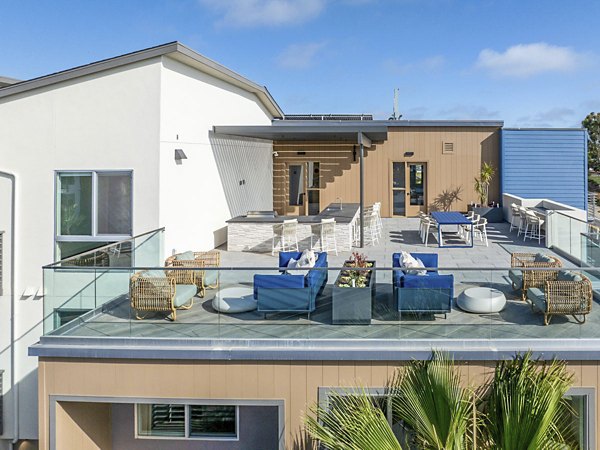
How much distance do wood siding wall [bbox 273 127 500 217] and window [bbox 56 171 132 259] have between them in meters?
10.8

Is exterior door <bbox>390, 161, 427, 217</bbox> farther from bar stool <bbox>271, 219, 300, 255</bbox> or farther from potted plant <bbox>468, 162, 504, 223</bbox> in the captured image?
bar stool <bbox>271, 219, 300, 255</bbox>

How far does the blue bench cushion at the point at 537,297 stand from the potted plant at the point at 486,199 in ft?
41.9

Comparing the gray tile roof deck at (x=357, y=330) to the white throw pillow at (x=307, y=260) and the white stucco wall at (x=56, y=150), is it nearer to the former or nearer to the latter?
the white throw pillow at (x=307, y=260)

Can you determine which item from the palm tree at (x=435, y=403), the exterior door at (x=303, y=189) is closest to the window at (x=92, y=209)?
the palm tree at (x=435, y=403)

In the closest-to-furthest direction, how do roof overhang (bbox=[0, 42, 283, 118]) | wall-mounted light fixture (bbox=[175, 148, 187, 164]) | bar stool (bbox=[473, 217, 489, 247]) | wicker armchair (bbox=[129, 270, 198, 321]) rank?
1. wicker armchair (bbox=[129, 270, 198, 321])
2. roof overhang (bbox=[0, 42, 283, 118])
3. wall-mounted light fixture (bbox=[175, 148, 187, 164])
4. bar stool (bbox=[473, 217, 489, 247])

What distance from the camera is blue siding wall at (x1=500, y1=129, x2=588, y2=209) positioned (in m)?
20.0

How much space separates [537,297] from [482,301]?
84 centimetres

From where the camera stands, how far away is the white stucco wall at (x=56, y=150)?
1082 cm

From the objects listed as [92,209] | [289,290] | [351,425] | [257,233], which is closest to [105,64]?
[92,209]

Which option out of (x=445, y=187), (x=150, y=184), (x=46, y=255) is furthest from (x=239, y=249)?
(x=445, y=187)

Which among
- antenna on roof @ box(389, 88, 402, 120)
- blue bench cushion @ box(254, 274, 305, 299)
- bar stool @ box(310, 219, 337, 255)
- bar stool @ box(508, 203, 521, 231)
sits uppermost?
antenna on roof @ box(389, 88, 402, 120)

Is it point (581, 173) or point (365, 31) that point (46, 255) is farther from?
point (365, 31)

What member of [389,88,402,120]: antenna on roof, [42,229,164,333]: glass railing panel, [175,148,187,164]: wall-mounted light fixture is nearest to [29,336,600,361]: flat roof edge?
[42,229,164,333]: glass railing panel

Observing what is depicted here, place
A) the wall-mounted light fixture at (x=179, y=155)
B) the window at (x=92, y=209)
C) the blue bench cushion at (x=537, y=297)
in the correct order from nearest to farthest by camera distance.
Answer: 1. the blue bench cushion at (x=537, y=297)
2. the window at (x=92, y=209)
3. the wall-mounted light fixture at (x=179, y=155)
